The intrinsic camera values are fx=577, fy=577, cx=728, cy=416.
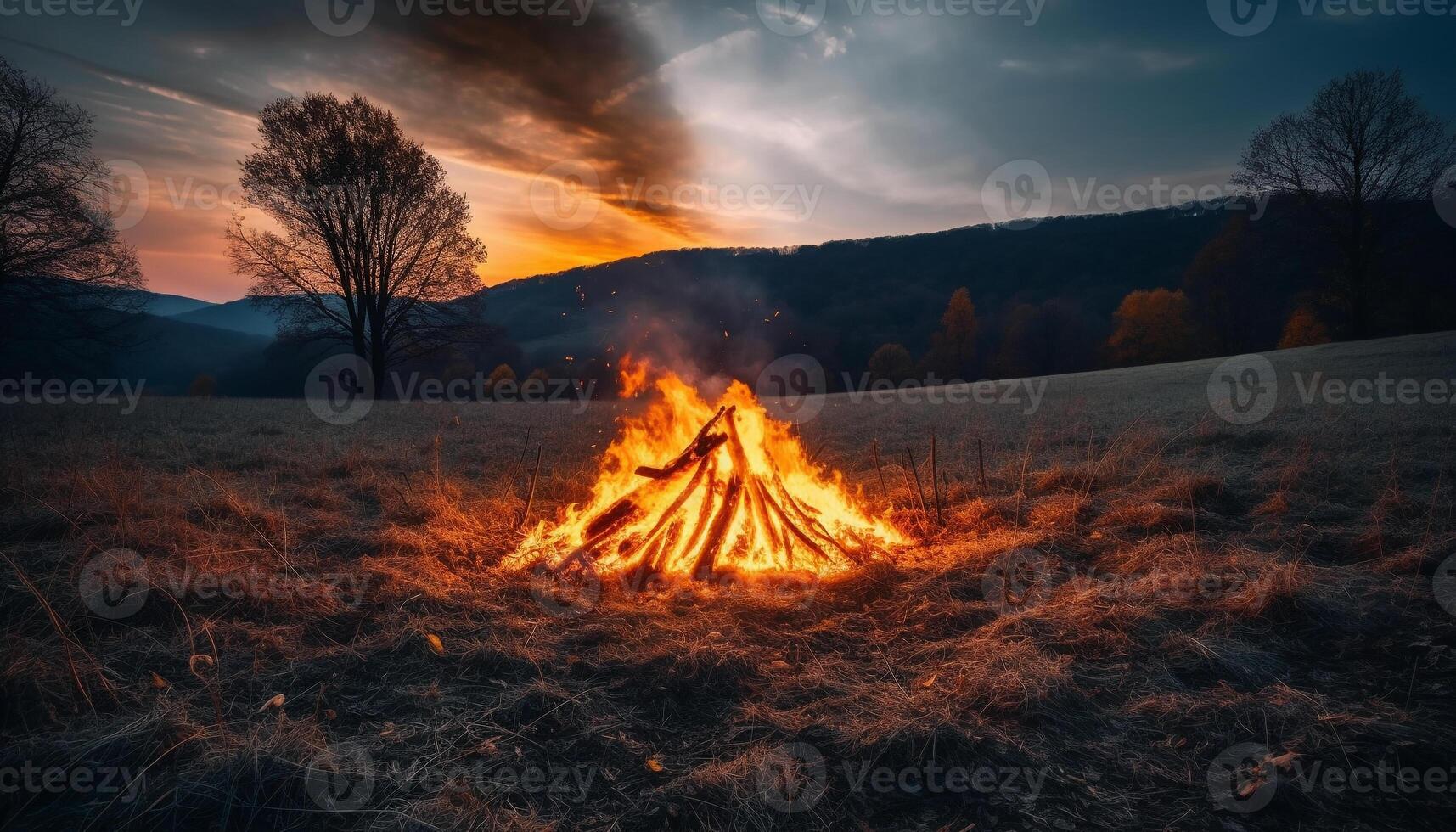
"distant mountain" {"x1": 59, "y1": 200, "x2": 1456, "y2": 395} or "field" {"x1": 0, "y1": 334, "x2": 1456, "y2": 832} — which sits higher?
"distant mountain" {"x1": 59, "y1": 200, "x2": 1456, "y2": 395}

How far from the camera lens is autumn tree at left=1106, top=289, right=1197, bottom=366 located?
119 ft

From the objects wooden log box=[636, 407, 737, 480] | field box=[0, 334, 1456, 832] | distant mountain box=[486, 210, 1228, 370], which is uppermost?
distant mountain box=[486, 210, 1228, 370]

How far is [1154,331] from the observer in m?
36.8

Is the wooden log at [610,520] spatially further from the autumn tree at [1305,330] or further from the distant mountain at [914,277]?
the autumn tree at [1305,330]

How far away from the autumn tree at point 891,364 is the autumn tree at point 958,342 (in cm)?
230

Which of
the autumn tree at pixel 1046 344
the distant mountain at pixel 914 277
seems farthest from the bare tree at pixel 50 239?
the autumn tree at pixel 1046 344

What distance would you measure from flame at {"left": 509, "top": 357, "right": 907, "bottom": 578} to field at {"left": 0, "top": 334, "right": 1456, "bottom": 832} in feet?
1.41

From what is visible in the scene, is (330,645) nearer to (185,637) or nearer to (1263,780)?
(185,637)

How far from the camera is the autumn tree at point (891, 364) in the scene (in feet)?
147

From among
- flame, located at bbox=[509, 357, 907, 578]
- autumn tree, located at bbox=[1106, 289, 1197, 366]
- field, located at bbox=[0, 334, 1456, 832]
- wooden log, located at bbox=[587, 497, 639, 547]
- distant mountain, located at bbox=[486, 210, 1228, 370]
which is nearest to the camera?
field, located at bbox=[0, 334, 1456, 832]

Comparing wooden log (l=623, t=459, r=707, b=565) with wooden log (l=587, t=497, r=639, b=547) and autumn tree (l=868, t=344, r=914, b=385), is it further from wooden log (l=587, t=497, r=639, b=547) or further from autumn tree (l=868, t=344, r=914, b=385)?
autumn tree (l=868, t=344, r=914, b=385)

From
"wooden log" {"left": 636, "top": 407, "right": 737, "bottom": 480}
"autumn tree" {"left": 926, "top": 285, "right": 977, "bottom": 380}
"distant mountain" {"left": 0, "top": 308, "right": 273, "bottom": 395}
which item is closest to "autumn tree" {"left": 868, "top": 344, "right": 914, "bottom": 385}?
"autumn tree" {"left": 926, "top": 285, "right": 977, "bottom": 380}

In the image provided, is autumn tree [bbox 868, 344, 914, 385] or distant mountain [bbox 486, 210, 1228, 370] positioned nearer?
autumn tree [bbox 868, 344, 914, 385]

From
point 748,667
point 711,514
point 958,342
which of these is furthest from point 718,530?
point 958,342
